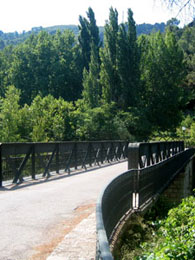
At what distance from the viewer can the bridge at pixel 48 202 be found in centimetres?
474

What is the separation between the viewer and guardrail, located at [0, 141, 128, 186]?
10.5 meters

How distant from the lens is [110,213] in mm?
5621

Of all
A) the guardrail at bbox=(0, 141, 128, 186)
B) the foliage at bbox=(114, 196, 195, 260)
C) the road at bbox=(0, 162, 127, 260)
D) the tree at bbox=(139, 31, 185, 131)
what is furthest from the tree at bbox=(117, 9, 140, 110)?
the foliage at bbox=(114, 196, 195, 260)

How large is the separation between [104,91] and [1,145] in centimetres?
4391

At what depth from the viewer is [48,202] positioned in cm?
792

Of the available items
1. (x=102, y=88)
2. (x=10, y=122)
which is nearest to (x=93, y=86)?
(x=102, y=88)

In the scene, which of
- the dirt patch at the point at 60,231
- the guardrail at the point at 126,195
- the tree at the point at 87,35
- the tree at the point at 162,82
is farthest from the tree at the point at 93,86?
the dirt patch at the point at 60,231

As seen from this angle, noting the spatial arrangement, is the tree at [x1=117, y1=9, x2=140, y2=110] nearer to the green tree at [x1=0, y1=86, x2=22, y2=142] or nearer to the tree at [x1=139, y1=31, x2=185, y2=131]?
the tree at [x1=139, y1=31, x2=185, y2=131]

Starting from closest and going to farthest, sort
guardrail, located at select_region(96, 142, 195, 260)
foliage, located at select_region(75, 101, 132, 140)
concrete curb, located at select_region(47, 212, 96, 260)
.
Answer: guardrail, located at select_region(96, 142, 195, 260) < concrete curb, located at select_region(47, 212, 96, 260) < foliage, located at select_region(75, 101, 132, 140)

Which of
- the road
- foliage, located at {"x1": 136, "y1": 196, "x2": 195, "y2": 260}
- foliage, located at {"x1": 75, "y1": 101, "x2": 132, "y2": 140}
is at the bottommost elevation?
foliage, located at {"x1": 136, "y1": 196, "x2": 195, "y2": 260}

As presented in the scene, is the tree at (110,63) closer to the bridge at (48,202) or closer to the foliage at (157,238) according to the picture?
the bridge at (48,202)

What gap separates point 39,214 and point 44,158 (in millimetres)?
6202

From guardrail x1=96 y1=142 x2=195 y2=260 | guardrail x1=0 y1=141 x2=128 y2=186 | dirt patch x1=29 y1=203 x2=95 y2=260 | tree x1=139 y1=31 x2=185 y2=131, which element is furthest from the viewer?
tree x1=139 y1=31 x2=185 y2=131

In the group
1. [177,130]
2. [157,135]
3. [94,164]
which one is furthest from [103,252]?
[177,130]
